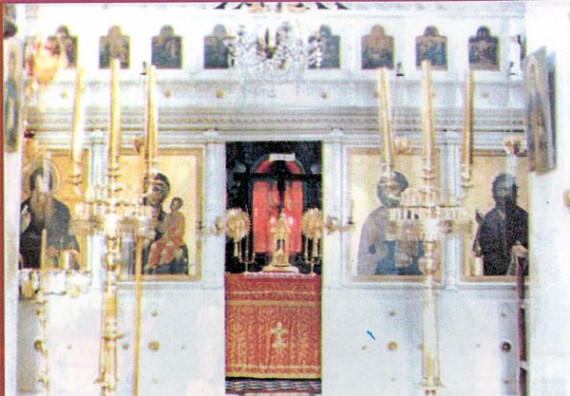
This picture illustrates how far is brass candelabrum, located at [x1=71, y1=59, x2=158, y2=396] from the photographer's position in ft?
13.3

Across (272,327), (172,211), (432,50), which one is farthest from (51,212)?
(432,50)

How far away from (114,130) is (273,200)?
3.19 ft

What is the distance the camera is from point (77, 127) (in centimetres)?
407

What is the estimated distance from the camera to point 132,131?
406cm

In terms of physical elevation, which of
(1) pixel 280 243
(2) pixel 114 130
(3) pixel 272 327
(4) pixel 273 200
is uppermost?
(2) pixel 114 130

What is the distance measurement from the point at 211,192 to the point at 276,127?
513 millimetres

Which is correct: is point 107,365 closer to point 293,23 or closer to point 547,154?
point 293,23

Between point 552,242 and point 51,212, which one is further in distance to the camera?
point 51,212

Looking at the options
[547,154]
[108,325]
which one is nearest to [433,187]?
[547,154]

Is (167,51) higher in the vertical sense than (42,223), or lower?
higher

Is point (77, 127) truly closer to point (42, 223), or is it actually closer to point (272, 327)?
point (42, 223)

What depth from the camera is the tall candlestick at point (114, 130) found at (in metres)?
4.05

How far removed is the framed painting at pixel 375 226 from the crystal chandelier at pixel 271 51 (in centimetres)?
58

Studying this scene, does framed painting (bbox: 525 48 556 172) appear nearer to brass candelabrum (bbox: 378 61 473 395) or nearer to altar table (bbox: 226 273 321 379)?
brass candelabrum (bbox: 378 61 473 395)
